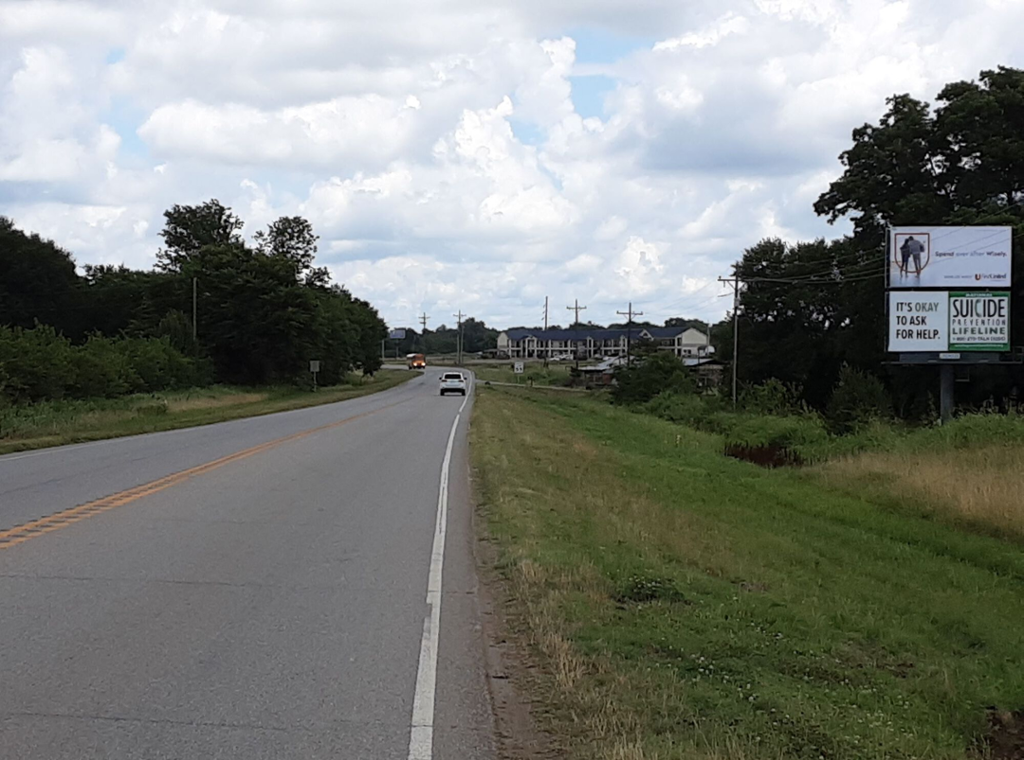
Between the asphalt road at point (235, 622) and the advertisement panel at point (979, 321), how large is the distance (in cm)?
2895

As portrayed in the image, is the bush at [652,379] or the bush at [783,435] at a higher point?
the bush at [652,379]

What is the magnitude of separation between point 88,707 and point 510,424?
34.0m

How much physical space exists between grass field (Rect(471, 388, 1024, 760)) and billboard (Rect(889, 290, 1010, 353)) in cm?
2119

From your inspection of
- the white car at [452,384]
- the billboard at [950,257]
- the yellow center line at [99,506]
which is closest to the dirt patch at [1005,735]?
the yellow center line at [99,506]

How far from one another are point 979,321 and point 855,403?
10.6 m

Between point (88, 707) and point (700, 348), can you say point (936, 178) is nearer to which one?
point (88, 707)

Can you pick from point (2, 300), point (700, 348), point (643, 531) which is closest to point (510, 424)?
point (643, 531)

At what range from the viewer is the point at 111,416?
39.2 metres

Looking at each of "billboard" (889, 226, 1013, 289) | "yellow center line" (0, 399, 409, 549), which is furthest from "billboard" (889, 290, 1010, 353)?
"yellow center line" (0, 399, 409, 549)

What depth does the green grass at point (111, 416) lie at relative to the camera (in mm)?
29281

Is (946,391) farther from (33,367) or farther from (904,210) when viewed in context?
(33,367)

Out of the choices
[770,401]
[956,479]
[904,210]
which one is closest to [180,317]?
[770,401]

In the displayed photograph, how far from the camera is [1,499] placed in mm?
15312

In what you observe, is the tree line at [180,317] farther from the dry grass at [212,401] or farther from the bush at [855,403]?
the bush at [855,403]
